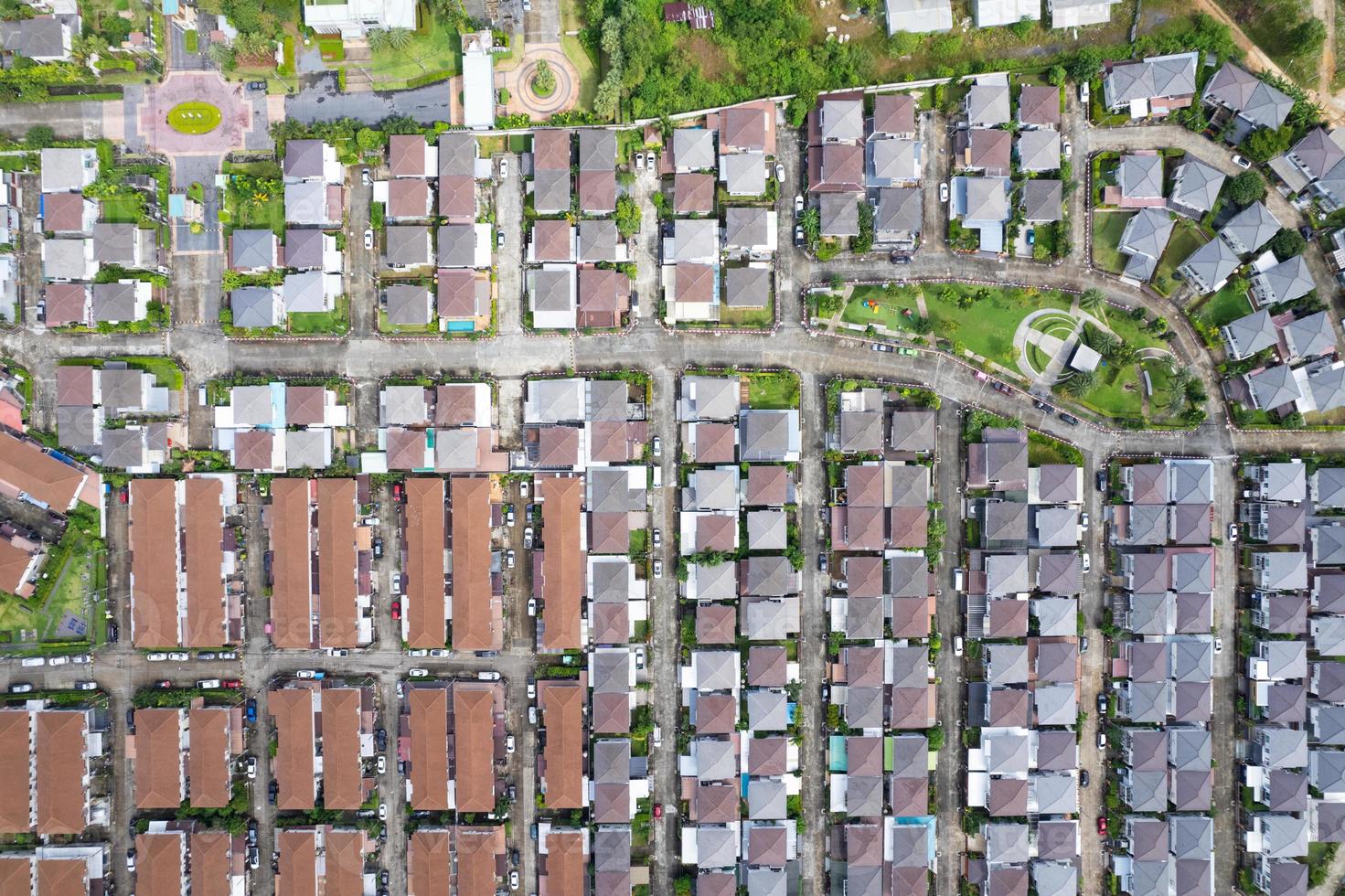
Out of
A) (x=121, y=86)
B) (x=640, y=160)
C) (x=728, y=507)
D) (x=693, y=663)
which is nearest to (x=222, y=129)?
(x=121, y=86)

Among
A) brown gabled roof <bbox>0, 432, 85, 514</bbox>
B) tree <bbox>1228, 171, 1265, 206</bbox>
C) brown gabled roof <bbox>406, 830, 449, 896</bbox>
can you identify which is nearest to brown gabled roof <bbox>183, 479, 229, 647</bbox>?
brown gabled roof <bbox>0, 432, 85, 514</bbox>

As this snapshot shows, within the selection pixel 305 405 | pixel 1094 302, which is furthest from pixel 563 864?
pixel 1094 302

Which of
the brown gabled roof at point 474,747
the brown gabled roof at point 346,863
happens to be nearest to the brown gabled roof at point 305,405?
the brown gabled roof at point 474,747

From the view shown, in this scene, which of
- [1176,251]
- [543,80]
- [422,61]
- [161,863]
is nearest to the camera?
[161,863]

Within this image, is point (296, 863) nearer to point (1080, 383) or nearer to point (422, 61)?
point (422, 61)

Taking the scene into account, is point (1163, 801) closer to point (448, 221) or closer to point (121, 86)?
point (448, 221)
